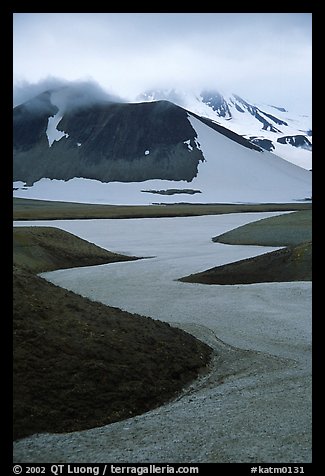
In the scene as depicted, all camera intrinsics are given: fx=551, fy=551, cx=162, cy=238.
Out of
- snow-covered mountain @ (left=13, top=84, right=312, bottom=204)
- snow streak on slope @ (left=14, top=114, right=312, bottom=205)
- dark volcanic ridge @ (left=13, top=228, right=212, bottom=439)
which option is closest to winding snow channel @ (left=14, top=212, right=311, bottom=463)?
dark volcanic ridge @ (left=13, top=228, right=212, bottom=439)

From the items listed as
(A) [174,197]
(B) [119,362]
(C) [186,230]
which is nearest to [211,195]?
(A) [174,197]

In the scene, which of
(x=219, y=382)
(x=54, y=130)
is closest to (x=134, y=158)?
(x=54, y=130)

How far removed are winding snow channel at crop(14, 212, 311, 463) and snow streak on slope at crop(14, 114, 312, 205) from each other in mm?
76765

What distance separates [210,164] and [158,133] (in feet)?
46.6

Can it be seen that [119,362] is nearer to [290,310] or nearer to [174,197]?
[290,310]

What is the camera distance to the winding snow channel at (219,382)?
596 cm

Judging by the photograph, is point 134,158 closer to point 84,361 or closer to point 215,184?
point 215,184

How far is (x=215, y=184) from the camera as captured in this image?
114688 mm

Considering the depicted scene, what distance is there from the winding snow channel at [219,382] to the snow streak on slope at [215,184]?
7676 cm

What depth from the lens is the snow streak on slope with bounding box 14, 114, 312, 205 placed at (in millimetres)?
102250

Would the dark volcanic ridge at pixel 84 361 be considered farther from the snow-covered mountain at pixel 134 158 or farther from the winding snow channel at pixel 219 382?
the snow-covered mountain at pixel 134 158

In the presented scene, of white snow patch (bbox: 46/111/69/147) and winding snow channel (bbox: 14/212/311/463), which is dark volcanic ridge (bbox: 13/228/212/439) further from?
white snow patch (bbox: 46/111/69/147)

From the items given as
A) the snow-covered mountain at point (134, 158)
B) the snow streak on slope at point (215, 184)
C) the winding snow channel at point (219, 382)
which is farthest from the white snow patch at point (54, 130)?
the winding snow channel at point (219, 382)
